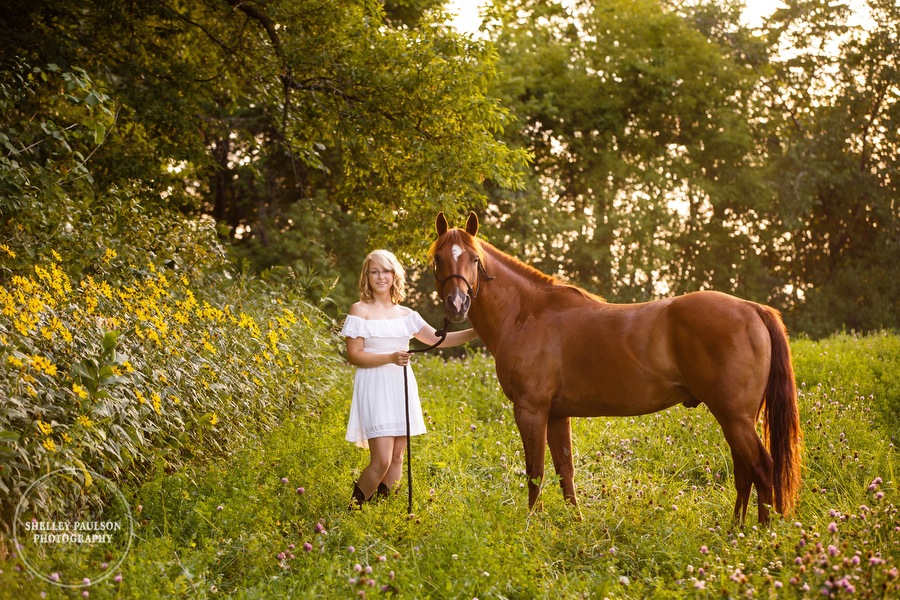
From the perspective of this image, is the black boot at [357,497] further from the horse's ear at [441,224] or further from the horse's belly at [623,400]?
the horse's ear at [441,224]

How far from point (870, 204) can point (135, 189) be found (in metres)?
20.8

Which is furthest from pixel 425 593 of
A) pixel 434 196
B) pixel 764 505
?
pixel 434 196

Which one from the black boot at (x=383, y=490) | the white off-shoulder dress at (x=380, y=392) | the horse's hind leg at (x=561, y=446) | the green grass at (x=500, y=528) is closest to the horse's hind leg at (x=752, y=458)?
the green grass at (x=500, y=528)

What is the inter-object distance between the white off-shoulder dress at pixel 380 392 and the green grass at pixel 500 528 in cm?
50

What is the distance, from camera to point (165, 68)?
10922 millimetres

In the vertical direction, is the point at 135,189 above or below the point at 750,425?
above

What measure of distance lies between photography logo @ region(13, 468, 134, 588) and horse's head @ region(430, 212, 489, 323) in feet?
7.64

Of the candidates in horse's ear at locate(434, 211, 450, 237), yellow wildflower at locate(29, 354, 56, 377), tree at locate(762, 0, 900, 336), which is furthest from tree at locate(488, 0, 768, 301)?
yellow wildflower at locate(29, 354, 56, 377)

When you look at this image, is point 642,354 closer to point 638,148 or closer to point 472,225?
point 472,225

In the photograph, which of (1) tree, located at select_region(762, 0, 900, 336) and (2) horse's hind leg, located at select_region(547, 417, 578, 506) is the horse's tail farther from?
(1) tree, located at select_region(762, 0, 900, 336)

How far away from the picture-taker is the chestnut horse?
4.69 meters

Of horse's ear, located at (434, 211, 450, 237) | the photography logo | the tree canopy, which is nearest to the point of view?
the photography logo

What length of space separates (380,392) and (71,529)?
197cm

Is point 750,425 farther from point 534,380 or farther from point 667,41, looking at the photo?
point 667,41
